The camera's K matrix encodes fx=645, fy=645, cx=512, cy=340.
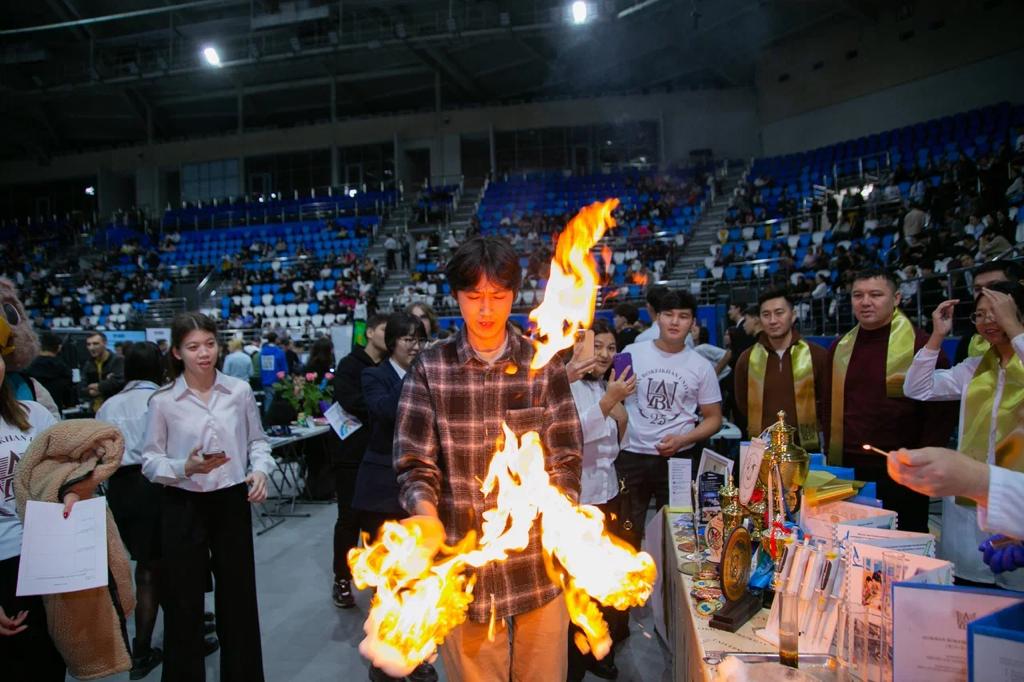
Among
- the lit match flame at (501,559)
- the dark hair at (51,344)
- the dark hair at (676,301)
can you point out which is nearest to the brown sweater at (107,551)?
the lit match flame at (501,559)

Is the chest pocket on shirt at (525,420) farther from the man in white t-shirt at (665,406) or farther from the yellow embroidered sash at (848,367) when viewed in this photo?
the yellow embroidered sash at (848,367)

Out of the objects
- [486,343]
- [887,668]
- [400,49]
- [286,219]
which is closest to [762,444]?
[887,668]

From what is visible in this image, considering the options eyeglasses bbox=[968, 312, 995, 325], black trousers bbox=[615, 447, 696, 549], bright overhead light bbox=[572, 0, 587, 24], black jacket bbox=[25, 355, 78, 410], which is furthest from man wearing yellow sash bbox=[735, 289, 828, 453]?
bright overhead light bbox=[572, 0, 587, 24]

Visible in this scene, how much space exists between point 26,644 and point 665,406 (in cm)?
293

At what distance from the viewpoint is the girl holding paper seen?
211cm

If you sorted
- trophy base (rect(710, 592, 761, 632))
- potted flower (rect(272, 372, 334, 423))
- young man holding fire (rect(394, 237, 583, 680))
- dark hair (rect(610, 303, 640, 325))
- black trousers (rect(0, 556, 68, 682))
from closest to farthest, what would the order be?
young man holding fire (rect(394, 237, 583, 680))
trophy base (rect(710, 592, 761, 632))
black trousers (rect(0, 556, 68, 682))
dark hair (rect(610, 303, 640, 325))
potted flower (rect(272, 372, 334, 423))

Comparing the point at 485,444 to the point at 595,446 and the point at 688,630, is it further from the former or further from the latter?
the point at 595,446

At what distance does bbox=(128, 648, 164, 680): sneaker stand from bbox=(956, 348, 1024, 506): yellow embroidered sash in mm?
3914

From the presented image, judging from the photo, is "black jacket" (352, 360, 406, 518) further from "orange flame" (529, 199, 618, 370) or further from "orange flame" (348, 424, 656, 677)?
"orange flame" (348, 424, 656, 677)

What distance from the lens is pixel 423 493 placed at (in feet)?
5.95

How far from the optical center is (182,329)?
2.88m

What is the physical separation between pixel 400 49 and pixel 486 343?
2187 centimetres

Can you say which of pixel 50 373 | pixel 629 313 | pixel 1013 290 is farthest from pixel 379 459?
→ pixel 629 313

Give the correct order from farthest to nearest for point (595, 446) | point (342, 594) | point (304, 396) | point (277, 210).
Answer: point (277, 210) < point (304, 396) < point (342, 594) < point (595, 446)
